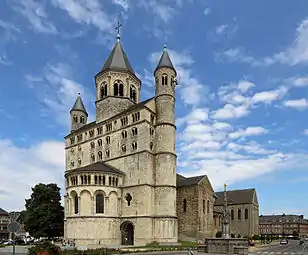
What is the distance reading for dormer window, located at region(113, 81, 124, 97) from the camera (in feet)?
236

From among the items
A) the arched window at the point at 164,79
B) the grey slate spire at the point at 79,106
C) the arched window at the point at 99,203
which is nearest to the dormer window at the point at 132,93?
the arched window at the point at 164,79

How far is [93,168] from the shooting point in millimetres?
59844

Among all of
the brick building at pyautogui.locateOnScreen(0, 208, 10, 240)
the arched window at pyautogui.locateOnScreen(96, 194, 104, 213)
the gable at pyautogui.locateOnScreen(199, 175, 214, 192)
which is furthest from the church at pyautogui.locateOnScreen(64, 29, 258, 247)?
the brick building at pyautogui.locateOnScreen(0, 208, 10, 240)

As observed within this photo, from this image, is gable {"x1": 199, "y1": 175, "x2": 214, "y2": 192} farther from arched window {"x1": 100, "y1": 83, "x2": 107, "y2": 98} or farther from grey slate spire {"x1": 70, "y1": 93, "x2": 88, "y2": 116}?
grey slate spire {"x1": 70, "y1": 93, "x2": 88, "y2": 116}

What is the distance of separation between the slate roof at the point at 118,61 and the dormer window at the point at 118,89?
3205mm

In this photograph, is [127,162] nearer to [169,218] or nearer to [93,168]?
[93,168]

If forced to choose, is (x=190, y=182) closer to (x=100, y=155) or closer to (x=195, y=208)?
(x=195, y=208)

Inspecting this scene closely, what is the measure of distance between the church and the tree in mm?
5607

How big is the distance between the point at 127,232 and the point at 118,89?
29.4m

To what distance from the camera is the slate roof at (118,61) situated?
240 feet

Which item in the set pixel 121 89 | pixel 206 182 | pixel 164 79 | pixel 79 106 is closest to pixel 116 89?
pixel 121 89

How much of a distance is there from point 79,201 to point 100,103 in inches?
899

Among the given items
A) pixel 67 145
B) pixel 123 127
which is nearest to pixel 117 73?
pixel 123 127

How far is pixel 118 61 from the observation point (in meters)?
74.3
